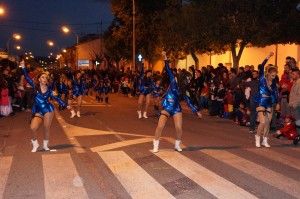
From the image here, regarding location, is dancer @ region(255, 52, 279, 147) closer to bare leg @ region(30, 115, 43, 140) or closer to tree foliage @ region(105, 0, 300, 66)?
bare leg @ region(30, 115, 43, 140)

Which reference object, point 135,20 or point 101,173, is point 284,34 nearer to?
point 101,173

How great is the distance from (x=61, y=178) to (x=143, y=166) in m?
1.67

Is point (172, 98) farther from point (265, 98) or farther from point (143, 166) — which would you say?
point (265, 98)

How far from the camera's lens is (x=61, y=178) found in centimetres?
862

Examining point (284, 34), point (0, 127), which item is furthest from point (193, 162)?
point (284, 34)

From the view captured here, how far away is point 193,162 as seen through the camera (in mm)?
9961

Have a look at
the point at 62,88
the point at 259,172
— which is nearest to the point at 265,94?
the point at 259,172

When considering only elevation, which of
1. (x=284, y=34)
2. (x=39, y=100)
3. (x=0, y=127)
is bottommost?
(x=0, y=127)

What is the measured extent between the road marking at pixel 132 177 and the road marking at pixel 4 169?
184 cm

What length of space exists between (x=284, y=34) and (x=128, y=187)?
53.2 ft

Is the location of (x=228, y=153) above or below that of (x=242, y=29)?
below

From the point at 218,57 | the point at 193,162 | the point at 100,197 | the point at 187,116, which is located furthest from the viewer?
the point at 218,57

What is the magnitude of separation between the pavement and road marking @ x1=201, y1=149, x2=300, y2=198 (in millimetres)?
15

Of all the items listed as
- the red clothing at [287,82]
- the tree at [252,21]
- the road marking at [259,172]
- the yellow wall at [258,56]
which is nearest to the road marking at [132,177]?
the road marking at [259,172]
